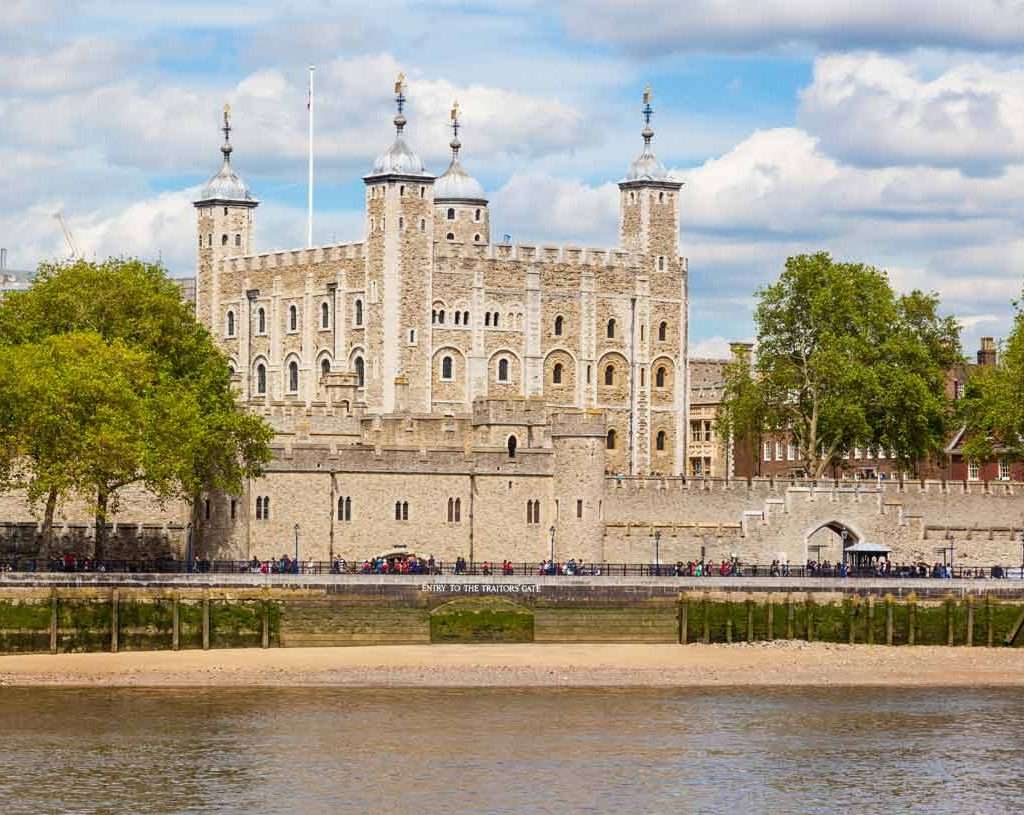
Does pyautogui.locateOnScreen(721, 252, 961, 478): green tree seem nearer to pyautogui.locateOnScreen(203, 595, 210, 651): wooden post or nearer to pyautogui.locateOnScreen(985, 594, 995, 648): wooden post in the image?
pyautogui.locateOnScreen(985, 594, 995, 648): wooden post

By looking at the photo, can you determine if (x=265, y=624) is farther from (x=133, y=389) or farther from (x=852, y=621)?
(x=852, y=621)

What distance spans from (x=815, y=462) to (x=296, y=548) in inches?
1227

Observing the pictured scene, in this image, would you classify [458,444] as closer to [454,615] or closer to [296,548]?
[296,548]

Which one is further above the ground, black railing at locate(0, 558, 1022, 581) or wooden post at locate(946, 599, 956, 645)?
black railing at locate(0, 558, 1022, 581)

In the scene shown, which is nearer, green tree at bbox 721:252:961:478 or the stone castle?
the stone castle

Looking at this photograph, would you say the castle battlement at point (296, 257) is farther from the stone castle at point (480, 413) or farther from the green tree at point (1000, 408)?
the green tree at point (1000, 408)

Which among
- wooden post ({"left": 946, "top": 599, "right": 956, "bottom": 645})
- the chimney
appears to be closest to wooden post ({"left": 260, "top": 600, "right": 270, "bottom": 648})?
wooden post ({"left": 946, "top": 599, "right": 956, "bottom": 645})

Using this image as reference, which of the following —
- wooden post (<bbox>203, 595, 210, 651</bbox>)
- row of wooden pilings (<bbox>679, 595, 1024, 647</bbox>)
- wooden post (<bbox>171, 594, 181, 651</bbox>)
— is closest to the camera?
wooden post (<bbox>171, 594, 181, 651</bbox>)

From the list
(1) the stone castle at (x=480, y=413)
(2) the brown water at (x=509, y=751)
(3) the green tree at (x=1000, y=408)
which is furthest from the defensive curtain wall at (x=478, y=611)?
(3) the green tree at (x=1000, y=408)

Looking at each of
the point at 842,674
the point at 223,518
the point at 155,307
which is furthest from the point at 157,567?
the point at 842,674

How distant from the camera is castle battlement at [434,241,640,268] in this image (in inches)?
4887

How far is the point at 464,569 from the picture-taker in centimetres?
8519

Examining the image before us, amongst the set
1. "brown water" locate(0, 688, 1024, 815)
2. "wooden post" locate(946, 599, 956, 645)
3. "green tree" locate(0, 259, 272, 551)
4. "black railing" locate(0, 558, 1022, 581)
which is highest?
"green tree" locate(0, 259, 272, 551)

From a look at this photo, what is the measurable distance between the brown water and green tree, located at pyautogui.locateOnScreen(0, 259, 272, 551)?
10.4 meters
